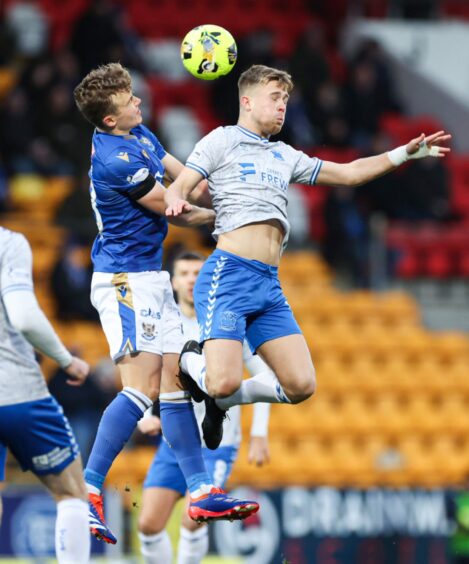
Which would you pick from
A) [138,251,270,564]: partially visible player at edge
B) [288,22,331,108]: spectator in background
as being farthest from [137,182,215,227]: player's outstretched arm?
[288,22,331,108]: spectator in background

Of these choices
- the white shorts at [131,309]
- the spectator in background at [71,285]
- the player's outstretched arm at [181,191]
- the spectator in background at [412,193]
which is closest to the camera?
the player's outstretched arm at [181,191]

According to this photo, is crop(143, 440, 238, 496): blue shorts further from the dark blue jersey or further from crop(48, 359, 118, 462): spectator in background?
crop(48, 359, 118, 462): spectator in background

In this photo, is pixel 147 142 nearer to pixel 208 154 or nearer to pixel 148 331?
pixel 208 154

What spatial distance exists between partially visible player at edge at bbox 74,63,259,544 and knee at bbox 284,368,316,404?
55cm

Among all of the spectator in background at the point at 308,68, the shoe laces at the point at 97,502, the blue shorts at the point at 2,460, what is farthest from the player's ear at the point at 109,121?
the spectator in background at the point at 308,68

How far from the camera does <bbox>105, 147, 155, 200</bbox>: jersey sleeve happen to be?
23.5ft

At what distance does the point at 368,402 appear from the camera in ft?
45.9

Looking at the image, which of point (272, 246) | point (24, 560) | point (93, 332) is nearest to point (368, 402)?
point (93, 332)

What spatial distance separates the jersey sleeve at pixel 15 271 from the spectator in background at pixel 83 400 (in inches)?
191

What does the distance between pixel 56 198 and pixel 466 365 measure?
15.0ft

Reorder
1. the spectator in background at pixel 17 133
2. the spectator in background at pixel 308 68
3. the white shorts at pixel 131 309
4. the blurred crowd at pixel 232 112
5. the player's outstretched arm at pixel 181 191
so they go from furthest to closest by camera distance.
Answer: the spectator in background at pixel 308 68
the blurred crowd at pixel 232 112
the spectator in background at pixel 17 133
the white shorts at pixel 131 309
the player's outstretched arm at pixel 181 191

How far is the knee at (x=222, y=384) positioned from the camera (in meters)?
7.09

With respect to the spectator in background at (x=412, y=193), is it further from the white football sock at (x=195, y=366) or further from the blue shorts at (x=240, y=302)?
the white football sock at (x=195, y=366)

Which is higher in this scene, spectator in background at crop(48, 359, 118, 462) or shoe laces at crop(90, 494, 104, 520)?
shoe laces at crop(90, 494, 104, 520)
